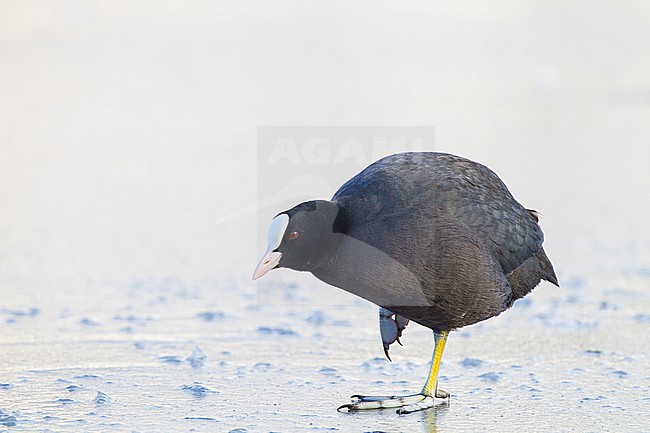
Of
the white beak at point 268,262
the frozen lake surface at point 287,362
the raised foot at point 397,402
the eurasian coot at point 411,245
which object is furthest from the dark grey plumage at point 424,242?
the frozen lake surface at point 287,362

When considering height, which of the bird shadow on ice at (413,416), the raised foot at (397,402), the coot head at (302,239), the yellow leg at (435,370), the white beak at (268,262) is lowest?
the bird shadow on ice at (413,416)

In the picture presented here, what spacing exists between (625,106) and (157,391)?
11239mm

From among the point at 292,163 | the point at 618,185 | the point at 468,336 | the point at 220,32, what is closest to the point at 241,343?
the point at 468,336

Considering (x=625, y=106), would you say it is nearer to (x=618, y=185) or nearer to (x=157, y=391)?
(x=618, y=185)

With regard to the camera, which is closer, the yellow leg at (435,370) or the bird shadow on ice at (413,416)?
the bird shadow on ice at (413,416)

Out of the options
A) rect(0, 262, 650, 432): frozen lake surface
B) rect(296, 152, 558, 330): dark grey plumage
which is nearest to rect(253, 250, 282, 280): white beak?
rect(296, 152, 558, 330): dark grey plumage

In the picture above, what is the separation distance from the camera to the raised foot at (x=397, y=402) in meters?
4.29

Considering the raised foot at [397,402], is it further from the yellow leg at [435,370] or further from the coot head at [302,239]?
the coot head at [302,239]

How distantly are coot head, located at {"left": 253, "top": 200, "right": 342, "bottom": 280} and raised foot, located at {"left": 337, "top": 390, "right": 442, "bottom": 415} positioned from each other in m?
0.60

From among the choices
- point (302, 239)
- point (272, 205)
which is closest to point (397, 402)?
point (302, 239)

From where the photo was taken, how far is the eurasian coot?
13.9 ft

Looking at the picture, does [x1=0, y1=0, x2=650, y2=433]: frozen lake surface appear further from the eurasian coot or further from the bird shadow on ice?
the eurasian coot

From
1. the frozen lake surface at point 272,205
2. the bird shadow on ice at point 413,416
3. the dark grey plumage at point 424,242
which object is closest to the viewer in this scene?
A: the bird shadow on ice at point 413,416

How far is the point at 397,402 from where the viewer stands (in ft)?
14.3
